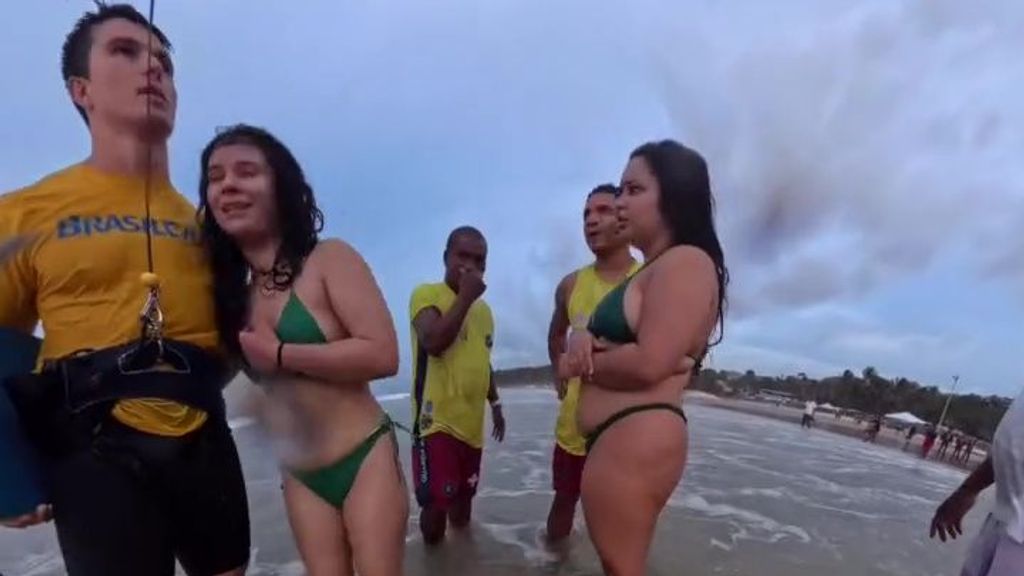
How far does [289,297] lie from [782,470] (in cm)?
1272

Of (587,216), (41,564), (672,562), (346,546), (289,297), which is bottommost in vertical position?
(41,564)

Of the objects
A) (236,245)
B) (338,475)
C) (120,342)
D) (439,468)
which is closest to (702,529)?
(439,468)

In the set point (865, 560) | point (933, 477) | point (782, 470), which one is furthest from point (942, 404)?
point (865, 560)

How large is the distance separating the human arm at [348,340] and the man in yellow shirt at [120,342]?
225 millimetres

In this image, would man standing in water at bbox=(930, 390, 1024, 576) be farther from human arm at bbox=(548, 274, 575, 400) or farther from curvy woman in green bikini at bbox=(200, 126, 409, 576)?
human arm at bbox=(548, 274, 575, 400)

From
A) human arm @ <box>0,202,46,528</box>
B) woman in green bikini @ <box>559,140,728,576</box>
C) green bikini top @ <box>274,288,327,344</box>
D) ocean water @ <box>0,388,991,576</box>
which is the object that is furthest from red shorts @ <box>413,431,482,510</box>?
human arm @ <box>0,202,46,528</box>

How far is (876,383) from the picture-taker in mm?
70312

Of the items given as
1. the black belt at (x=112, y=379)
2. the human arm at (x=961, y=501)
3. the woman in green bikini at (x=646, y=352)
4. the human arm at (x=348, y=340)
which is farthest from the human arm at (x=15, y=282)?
the human arm at (x=961, y=501)

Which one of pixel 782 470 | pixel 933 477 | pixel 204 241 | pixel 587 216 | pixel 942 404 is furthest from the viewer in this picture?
pixel 942 404

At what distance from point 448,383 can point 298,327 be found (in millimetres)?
2943

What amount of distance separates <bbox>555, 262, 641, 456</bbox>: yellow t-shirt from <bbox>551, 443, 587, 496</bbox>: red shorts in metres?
0.04

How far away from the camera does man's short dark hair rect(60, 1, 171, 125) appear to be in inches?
97.5

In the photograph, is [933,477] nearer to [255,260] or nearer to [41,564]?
[41,564]

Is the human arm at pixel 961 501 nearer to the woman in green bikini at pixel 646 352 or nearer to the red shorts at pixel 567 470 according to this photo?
the woman in green bikini at pixel 646 352
